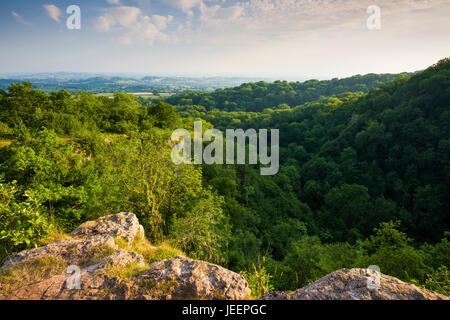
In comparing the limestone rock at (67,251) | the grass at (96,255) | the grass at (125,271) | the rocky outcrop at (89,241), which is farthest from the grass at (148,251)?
the grass at (125,271)

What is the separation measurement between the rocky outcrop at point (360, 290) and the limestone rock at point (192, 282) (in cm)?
87

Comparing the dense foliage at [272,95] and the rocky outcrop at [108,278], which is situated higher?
the dense foliage at [272,95]

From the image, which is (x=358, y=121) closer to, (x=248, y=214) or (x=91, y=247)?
(x=248, y=214)

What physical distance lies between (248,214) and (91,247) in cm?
2440

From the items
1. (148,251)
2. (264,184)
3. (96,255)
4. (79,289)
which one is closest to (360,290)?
(79,289)

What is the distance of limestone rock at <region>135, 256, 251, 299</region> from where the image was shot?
4.67 meters

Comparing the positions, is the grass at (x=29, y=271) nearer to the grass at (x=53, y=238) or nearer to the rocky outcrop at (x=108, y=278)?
the rocky outcrop at (x=108, y=278)

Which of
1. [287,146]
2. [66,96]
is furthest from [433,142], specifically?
[66,96]

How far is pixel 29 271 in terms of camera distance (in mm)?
5086

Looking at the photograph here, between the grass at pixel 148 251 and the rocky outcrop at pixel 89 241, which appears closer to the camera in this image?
the rocky outcrop at pixel 89 241

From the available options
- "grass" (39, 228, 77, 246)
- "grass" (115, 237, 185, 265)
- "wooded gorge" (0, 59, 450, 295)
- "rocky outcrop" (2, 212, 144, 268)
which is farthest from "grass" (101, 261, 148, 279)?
"grass" (39, 228, 77, 246)

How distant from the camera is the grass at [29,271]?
4.78 m

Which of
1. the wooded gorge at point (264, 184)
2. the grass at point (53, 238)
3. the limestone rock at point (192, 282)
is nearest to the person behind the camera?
the limestone rock at point (192, 282)

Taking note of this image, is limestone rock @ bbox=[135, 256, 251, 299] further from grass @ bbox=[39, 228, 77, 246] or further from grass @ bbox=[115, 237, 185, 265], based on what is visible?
grass @ bbox=[39, 228, 77, 246]
